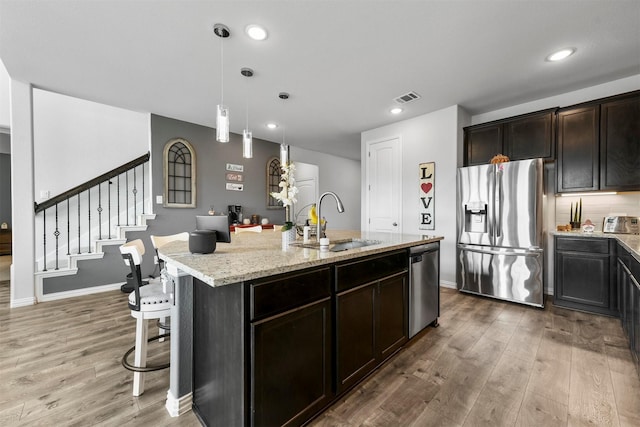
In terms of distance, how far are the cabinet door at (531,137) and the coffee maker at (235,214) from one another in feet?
15.0

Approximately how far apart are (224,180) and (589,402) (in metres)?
5.31

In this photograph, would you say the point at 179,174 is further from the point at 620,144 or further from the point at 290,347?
the point at 620,144

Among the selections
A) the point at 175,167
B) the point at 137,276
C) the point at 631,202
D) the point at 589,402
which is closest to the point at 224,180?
the point at 175,167

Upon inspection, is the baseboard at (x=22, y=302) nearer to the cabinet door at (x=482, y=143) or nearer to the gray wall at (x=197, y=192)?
the gray wall at (x=197, y=192)

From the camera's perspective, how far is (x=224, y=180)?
17.0 ft

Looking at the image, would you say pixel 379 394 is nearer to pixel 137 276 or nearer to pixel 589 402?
pixel 589 402

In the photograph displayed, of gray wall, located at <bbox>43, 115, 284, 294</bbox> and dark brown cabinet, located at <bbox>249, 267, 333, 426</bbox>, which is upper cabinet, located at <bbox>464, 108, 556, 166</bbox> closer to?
dark brown cabinet, located at <bbox>249, 267, 333, 426</bbox>

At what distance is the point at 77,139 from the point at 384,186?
5265 mm

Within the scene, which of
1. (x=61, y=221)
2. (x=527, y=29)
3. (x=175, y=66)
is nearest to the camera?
(x=527, y=29)

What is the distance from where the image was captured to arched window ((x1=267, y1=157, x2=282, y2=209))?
5848mm

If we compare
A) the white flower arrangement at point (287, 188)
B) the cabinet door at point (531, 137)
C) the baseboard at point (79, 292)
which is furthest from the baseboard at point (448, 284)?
the baseboard at point (79, 292)

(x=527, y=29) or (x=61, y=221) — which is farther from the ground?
(x=527, y=29)

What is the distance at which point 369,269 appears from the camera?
1.84 metres

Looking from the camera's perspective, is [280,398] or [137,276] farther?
[137,276]
